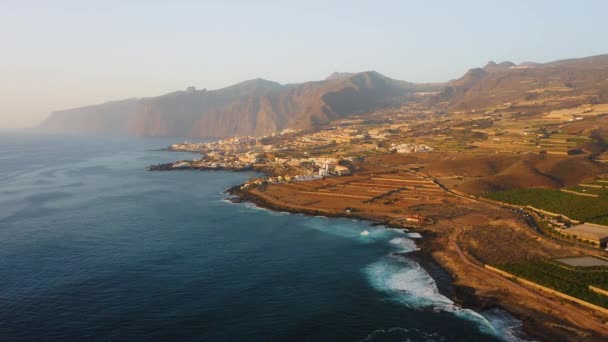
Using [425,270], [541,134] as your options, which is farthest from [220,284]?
[541,134]

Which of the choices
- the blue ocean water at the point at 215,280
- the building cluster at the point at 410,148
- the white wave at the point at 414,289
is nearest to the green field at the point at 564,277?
the blue ocean water at the point at 215,280

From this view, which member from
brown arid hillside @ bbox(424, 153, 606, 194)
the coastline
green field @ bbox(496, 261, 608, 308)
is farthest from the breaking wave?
brown arid hillside @ bbox(424, 153, 606, 194)

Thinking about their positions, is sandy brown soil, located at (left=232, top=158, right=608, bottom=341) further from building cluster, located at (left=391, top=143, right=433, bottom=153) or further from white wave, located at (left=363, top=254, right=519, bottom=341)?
building cluster, located at (left=391, top=143, right=433, bottom=153)

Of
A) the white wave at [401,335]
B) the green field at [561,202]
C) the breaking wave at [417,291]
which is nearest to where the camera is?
the white wave at [401,335]

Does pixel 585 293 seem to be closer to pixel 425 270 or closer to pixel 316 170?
pixel 425 270

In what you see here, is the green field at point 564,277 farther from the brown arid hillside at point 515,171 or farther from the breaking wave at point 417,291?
the brown arid hillside at point 515,171

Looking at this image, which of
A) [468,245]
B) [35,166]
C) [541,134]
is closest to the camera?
[468,245]

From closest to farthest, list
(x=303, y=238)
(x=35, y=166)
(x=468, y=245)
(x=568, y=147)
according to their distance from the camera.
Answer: (x=468, y=245)
(x=303, y=238)
(x=568, y=147)
(x=35, y=166)
